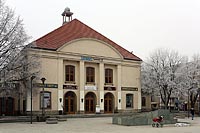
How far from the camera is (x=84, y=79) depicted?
1874 inches

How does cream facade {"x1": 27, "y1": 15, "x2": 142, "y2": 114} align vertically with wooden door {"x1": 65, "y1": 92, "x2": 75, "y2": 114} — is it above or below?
above

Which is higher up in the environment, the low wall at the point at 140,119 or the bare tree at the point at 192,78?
the bare tree at the point at 192,78

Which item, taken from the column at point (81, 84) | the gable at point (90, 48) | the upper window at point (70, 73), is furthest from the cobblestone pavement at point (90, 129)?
the gable at point (90, 48)

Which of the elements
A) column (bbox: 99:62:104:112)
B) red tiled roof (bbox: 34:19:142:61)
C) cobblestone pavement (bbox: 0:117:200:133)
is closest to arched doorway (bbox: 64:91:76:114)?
column (bbox: 99:62:104:112)

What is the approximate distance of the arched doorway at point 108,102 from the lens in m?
49.9

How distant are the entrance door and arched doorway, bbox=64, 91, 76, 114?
2.08 meters

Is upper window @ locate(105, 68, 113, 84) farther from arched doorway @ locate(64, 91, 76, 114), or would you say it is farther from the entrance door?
arched doorway @ locate(64, 91, 76, 114)

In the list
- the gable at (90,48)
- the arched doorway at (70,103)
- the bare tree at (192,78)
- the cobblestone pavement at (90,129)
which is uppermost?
the gable at (90,48)

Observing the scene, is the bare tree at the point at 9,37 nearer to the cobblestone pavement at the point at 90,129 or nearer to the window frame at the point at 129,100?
the cobblestone pavement at the point at 90,129

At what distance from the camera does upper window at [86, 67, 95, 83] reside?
4844 centimetres

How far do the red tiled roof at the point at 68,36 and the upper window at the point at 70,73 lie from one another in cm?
346

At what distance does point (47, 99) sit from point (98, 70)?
9.50 meters

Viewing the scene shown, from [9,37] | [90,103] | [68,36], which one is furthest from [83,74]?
[9,37]

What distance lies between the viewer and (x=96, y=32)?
53094mm
